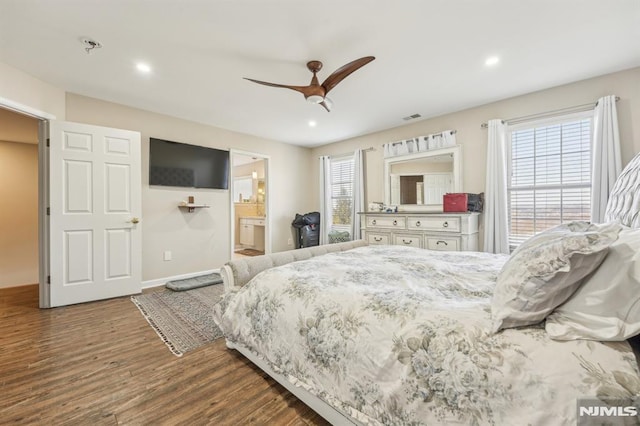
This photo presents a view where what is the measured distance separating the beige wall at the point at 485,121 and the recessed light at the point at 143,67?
3.55m

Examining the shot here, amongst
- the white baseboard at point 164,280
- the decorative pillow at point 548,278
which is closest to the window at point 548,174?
the decorative pillow at point 548,278

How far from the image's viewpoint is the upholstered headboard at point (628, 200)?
4.63 ft

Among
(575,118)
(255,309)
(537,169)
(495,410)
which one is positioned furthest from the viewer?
(537,169)

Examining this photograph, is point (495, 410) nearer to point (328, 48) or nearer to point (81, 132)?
point (328, 48)

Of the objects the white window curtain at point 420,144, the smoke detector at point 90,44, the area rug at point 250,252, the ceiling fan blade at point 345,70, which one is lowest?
the area rug at point 250,252

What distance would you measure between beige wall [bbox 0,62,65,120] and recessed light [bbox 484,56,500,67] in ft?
15.5

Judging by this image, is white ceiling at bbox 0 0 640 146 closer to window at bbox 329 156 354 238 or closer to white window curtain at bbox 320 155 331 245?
window at bbox 329 156 354 238

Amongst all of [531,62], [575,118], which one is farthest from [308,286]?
[575,118]

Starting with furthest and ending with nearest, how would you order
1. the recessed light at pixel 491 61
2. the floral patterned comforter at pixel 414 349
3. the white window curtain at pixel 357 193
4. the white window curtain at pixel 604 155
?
the white window curtain at pixel 357 193 < the white window curtain at pixel 604 155 < the recessed light at pixel 491 61 < the floral patterned comforter at pixel 414 349

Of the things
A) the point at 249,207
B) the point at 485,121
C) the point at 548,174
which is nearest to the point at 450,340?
the point at 548,174

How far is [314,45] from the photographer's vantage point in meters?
2.33

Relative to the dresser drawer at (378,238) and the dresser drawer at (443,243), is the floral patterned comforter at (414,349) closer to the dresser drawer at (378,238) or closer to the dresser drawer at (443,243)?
the dresser drawer at (443,243)

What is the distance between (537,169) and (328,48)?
3.03 metres

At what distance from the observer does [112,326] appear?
2488 millimetres
